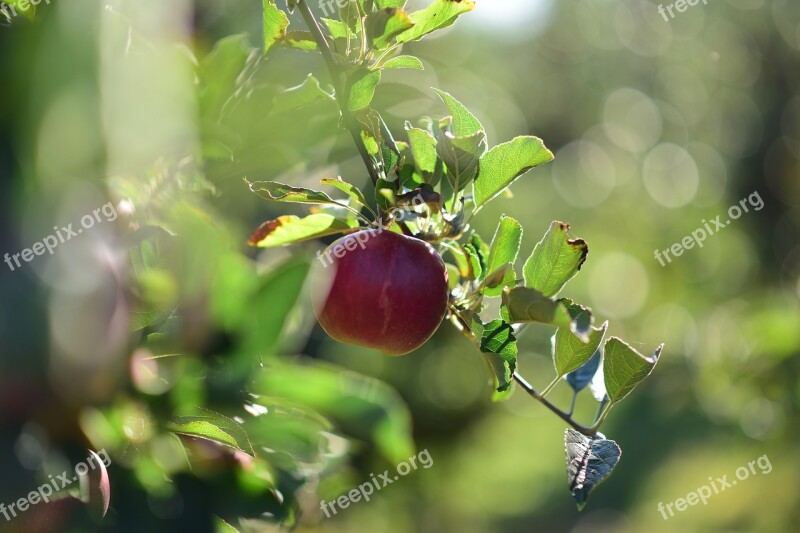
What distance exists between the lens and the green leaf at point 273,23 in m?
0.46

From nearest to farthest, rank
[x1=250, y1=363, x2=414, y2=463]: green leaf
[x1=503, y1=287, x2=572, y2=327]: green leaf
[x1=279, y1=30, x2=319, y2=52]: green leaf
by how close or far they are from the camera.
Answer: [x1=503, y1=287, x2=572, y2=327]: green leaf < [x1=279, y1=30, x2=319, y2=52]: green leaf < [x1=250, y1=363, x2=414, y2=463]: green leaf

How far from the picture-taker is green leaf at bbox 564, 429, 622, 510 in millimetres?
368

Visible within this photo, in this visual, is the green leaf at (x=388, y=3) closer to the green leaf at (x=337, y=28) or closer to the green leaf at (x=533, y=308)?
the green leaf at (x=337, y=28)

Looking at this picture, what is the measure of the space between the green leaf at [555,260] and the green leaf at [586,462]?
0.09 m

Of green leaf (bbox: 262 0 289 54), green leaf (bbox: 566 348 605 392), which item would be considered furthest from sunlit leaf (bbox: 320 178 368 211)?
green leaf (bbox: 566 348 605 392)

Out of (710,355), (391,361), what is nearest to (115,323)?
(710,355)

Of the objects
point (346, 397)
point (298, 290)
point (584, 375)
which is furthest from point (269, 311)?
point (584, 375)

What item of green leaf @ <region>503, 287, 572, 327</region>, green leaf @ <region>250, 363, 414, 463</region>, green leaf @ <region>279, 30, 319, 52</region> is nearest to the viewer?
green leaf @ <region>503, 287, 572, 327</region>

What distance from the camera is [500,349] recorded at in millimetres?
427

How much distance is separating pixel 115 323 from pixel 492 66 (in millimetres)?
4056

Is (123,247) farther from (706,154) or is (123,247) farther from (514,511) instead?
(706,154)

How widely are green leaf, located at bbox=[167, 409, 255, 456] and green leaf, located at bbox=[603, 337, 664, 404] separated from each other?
214 mm

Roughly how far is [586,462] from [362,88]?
0.82 ft

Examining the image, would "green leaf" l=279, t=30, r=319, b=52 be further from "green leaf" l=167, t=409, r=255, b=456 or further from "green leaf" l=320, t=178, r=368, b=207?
"green leaf" l=167, t=409, r=255, b=456
